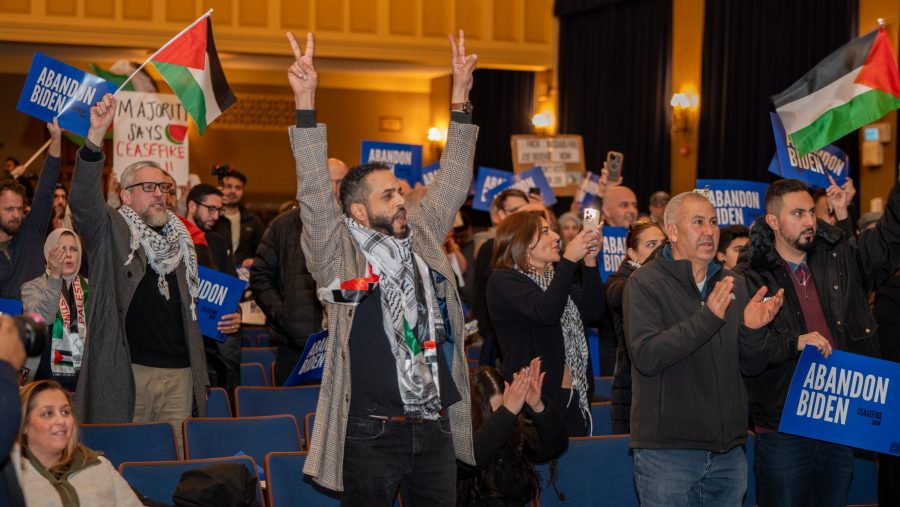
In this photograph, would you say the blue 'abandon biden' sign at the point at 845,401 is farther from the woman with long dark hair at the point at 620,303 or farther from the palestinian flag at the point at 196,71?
the palestinian flag at the point at 196,71

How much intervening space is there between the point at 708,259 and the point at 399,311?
126cm

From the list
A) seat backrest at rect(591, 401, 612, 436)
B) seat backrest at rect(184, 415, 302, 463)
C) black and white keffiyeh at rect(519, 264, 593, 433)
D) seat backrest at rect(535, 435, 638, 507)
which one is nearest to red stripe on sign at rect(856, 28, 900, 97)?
black and white keffiyeh at rect(519, 264, 593, 433)

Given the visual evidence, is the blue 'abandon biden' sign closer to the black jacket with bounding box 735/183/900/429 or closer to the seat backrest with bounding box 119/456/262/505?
the black jacket with bounding box 735/183/900/429

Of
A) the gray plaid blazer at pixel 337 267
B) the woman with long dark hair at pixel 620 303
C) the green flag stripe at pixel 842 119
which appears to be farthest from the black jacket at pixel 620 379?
the gray plaid blazer at pixel 337 267

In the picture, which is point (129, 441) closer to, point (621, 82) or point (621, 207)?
point (621, 207)

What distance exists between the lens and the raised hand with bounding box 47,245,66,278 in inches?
191

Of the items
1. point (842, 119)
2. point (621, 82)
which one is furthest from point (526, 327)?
point (621, 82)

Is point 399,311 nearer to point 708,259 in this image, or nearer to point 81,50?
point 708,259

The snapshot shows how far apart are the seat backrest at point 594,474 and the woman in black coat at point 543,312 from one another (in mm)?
294

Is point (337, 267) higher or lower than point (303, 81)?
lower

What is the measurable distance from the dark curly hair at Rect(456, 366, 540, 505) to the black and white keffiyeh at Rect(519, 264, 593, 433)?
0.66 m

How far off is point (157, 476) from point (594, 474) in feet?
5.87

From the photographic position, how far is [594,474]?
4.62 metres

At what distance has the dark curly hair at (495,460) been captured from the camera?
4227 mm
